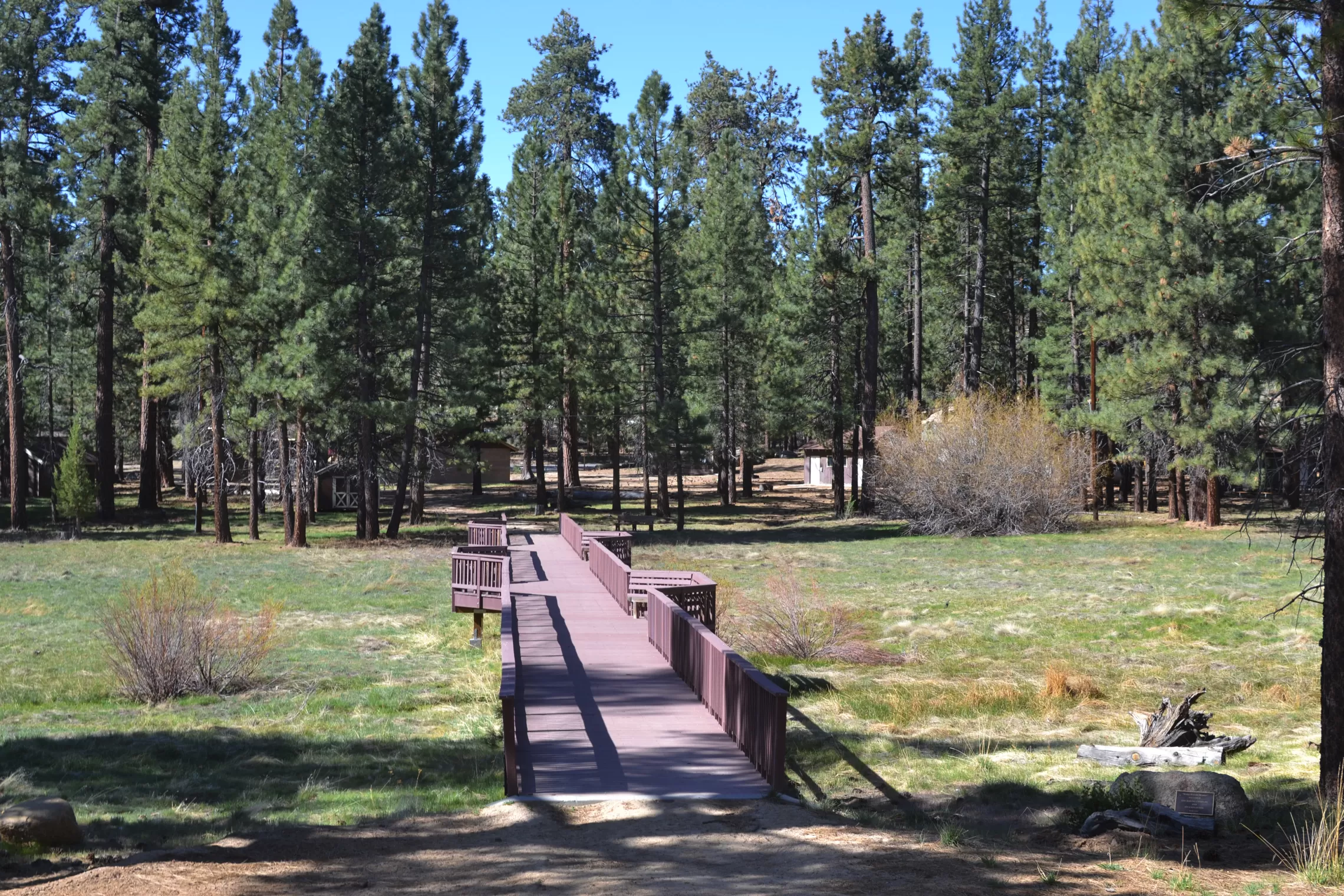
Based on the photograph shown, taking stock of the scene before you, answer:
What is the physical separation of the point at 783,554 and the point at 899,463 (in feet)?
25.8

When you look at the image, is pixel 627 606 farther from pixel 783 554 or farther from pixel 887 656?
pixel 783 554

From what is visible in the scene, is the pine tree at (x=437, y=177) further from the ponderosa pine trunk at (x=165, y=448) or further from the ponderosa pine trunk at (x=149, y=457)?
the ponderosa pine trunk at (x=165, y=448)

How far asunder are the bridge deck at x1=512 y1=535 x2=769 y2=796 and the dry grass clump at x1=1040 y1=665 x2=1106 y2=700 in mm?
4882

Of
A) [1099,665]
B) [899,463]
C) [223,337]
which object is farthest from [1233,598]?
[223,337]

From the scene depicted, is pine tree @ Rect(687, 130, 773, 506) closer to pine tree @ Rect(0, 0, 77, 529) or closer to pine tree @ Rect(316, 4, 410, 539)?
pine tree @ Rect(316, 4, 410, 539)

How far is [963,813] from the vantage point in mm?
9961

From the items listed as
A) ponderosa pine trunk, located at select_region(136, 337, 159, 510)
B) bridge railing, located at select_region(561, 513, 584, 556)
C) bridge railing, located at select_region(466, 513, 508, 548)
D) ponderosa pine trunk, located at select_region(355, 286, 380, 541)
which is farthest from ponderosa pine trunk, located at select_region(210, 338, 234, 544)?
ponderosa pine trunk, located at select_region(136, 337, 159, 510)

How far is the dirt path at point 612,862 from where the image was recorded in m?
7.29

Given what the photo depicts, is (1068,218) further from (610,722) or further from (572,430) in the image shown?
(610,722)

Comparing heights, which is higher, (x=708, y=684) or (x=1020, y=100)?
(x=1020, y=100)

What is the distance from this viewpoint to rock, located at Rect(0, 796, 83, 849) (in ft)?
27.3

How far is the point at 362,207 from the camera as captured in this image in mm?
36219

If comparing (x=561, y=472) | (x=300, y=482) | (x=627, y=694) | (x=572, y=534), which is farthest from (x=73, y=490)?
(x=627, y=694)

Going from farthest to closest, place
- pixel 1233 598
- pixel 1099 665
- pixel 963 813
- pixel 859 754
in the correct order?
1. pixel 1233 598
2. pixel 1099 665
3. pixel 859 754
4. pixel 963 813
